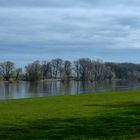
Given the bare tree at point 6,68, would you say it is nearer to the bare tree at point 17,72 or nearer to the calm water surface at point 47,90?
the bare tree at point 17,72

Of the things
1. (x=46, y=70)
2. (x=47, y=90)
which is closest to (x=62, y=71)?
(x=46, y=70)

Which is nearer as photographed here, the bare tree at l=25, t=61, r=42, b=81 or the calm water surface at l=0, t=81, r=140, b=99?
the calm water surface at l=0, t=81, r=140, b=99

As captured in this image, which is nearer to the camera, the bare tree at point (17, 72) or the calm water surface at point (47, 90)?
the calm water surface at point (47, 90)

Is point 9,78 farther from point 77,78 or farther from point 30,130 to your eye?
point 30,130

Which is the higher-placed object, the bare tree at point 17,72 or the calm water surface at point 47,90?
the bare tree at point 17,72

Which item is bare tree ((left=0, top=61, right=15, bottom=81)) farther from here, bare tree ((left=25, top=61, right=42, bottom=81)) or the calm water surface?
the calm water surface

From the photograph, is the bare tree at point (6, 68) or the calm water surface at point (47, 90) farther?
the bare tree at point (6, 68)

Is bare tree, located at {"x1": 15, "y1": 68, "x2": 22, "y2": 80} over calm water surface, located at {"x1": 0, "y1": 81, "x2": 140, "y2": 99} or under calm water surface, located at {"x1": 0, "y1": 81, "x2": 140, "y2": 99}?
over

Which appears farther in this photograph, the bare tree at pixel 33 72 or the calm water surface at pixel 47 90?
the bare tree at pixel 33 72

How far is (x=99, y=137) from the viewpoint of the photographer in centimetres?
1114

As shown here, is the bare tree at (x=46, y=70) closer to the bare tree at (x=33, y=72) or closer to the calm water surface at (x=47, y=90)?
the bare tree at (x=33, y=72)

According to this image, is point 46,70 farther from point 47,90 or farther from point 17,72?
point 47,90

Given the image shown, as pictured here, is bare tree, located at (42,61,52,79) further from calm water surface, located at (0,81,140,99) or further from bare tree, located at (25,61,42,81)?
calm water surface, located at (0,81,140,99)

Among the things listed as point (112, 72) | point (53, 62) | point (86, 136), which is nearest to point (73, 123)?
point (86, 136)
